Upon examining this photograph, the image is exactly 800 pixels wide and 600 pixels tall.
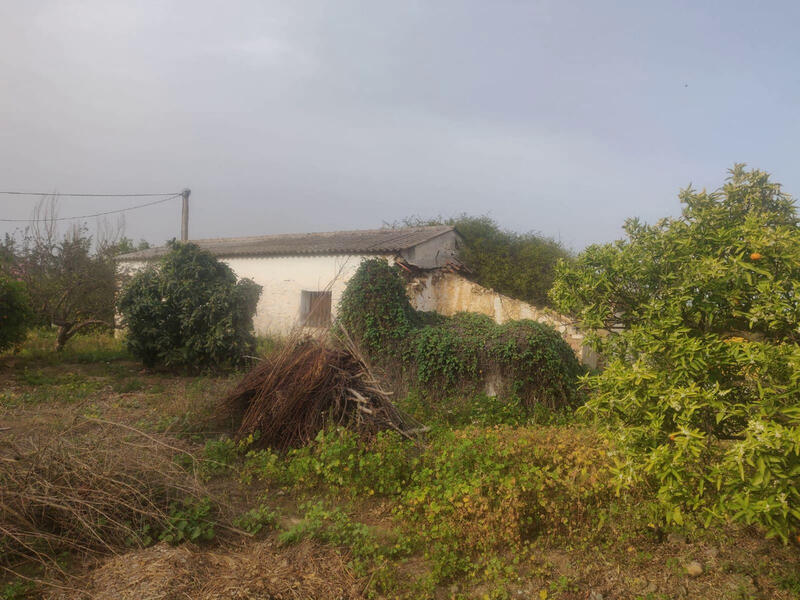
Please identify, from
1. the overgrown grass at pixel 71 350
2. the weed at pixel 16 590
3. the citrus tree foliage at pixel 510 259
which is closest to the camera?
the weed at pixel 16 590

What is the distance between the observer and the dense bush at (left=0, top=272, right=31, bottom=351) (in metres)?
11.0

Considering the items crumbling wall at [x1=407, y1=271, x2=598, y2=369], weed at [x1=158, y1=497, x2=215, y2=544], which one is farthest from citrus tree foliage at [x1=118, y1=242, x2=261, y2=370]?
weed at [x1=158, y1=497, x2=215, y2=544]

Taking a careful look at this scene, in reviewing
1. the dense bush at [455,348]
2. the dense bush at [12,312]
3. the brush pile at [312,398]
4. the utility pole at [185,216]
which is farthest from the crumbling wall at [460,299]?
the utility pole at [185,216]

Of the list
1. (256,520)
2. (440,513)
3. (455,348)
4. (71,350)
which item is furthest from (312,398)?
(71,350)

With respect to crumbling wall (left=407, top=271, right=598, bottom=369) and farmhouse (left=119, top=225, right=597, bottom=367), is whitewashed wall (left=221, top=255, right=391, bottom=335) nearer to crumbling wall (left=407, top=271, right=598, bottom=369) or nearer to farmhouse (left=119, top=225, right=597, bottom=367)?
farmhouse (left=119, top=225, right=597, bottom=367)

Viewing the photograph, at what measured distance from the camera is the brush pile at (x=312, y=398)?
6.33 m

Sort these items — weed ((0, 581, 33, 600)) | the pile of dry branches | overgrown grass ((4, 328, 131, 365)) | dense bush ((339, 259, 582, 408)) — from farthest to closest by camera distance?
overgrown grass ((4, 328, 131, 365)) → dense bush ((339, 259, 582, 408)) → the pile of dry branches → weed ((0, 581, 33, 600))

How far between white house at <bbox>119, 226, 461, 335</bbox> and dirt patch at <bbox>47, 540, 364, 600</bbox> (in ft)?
36.1

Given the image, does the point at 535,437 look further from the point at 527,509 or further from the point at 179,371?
the point at 179,371

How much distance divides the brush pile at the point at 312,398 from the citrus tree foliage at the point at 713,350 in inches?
123

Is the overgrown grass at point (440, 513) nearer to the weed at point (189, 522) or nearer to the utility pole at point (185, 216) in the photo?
the weed at point (189, 522)

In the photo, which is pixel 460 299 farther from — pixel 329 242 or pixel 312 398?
pixel 312 398

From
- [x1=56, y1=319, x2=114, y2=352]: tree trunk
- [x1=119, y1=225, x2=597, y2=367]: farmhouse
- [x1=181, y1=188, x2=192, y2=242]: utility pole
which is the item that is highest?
[x1=181, y1=188, x2=192, y2=242]: utility pole

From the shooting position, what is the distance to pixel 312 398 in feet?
21.1
